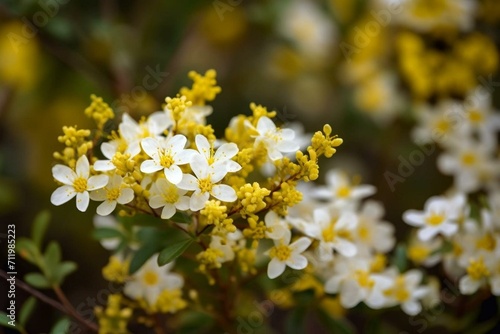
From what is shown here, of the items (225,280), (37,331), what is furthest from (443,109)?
(37,331)

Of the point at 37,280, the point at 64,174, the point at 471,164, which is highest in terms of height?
the point at 471,164

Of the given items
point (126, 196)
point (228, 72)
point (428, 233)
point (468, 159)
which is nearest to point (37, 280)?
point (126, 196)

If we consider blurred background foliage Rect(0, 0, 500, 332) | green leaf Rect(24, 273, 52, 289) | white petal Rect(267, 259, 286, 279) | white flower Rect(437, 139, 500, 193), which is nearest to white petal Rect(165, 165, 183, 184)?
white petal Rect(267, 259, 286, 279)

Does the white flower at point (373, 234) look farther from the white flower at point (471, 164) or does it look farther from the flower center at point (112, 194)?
the flower center at point (112, 194)

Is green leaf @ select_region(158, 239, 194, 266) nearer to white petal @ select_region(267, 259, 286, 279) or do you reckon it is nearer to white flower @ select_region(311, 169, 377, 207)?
white petal @ select_region(267, 259, 286, 279)

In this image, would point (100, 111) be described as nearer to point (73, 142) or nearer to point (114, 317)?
point (73, 142)

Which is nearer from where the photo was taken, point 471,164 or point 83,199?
point 83,199
